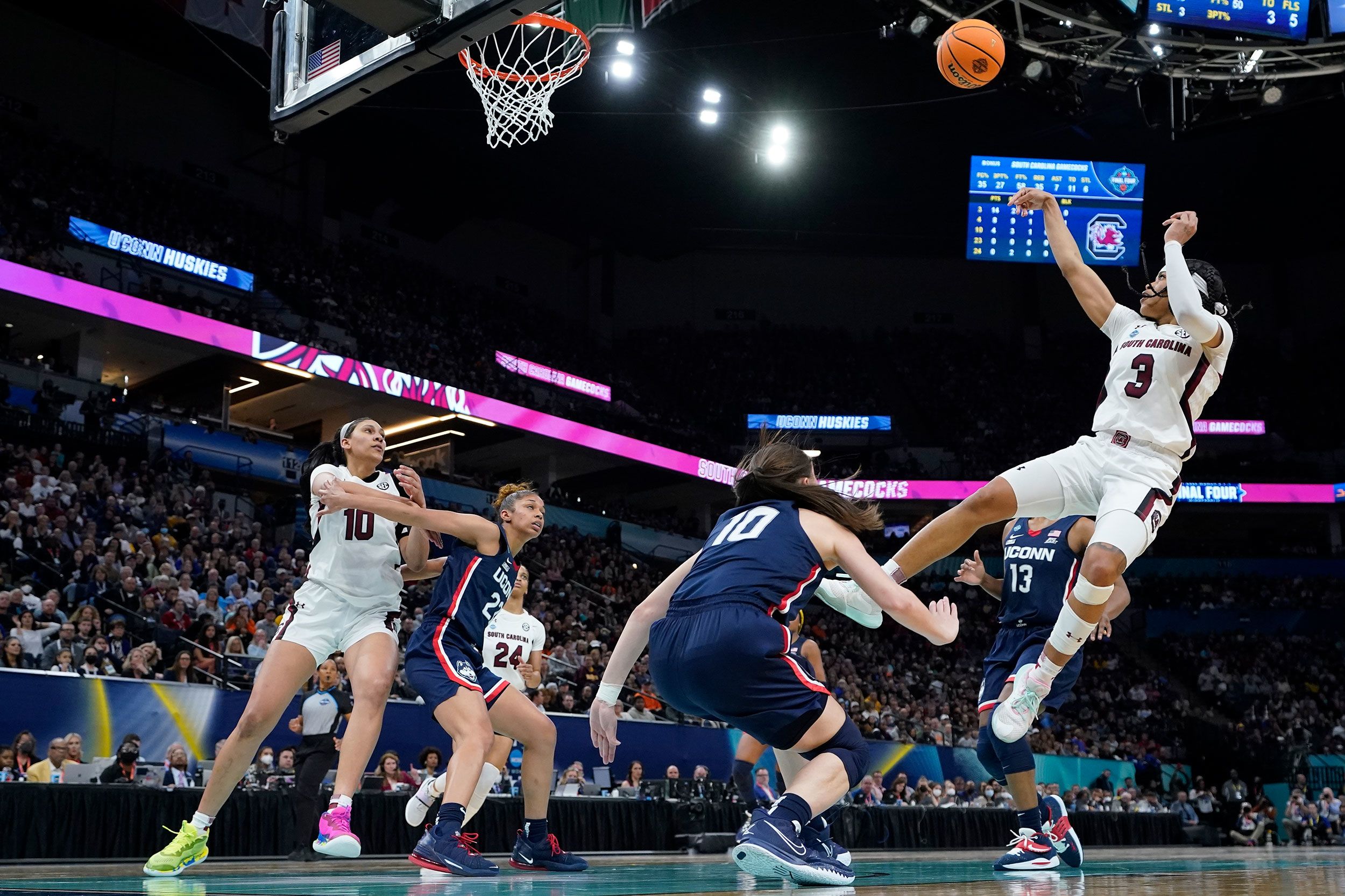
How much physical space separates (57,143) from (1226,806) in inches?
1109

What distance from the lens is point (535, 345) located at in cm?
3359

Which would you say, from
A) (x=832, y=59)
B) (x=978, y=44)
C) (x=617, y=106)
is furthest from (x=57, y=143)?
(x=978, y=44)

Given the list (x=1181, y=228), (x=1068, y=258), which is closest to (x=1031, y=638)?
(x=1068, y=258)

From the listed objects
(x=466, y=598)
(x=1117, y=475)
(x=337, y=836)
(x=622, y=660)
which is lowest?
(x=337, y=836)

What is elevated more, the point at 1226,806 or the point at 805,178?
the point at 805,178

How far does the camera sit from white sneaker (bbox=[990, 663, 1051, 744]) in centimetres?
552

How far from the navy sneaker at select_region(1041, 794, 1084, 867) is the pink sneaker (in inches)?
138

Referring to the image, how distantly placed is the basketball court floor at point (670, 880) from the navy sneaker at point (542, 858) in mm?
105

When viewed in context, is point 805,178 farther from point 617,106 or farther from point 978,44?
point 978,44

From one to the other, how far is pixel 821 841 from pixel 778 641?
749 millimetres

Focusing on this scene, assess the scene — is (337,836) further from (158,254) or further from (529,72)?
(158,254)

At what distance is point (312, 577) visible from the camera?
5.83 metres

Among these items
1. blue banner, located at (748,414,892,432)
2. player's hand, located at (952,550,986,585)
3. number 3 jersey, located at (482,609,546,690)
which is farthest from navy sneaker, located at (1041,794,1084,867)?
blue banner, located at (748,414,892,432)

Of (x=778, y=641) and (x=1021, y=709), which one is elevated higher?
(x=778, y=641)
